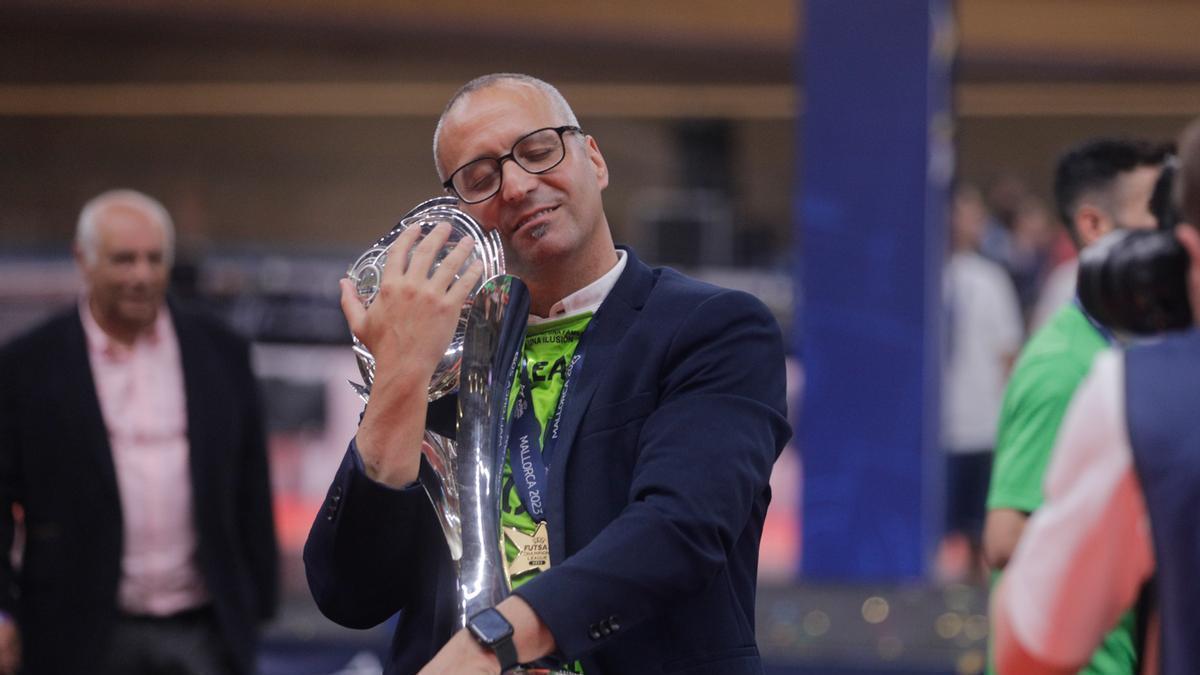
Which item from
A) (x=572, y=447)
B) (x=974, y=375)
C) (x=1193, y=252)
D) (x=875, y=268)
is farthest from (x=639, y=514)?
(x=974, y=375)

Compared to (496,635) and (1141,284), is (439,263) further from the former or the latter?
(1141,284)

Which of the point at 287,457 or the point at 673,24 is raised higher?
the point at 673,24

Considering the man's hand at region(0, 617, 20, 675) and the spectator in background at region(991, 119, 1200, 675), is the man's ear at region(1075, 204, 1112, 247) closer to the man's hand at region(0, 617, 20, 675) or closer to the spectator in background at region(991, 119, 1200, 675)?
the spectator in background at region(991, 119, 1200, 675)

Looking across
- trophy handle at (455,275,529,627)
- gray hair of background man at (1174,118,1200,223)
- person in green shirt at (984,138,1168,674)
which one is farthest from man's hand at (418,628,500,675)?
person in green shirt at (984,138,1168,674)

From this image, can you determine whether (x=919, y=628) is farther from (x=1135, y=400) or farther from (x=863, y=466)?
(x=1135, y=400)

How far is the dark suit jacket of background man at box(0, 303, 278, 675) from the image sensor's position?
3.61 metres

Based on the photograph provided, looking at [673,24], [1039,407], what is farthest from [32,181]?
[1039,407]

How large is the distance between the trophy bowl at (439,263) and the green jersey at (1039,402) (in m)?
1.08

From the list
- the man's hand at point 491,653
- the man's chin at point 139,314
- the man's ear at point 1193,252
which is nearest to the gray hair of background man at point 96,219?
the man's chin at point 139,314

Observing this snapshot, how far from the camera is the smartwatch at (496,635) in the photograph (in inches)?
58.8

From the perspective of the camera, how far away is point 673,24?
1263 centimetres

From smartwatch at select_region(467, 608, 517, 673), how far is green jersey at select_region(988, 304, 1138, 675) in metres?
1.23

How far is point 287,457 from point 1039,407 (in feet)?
19.1

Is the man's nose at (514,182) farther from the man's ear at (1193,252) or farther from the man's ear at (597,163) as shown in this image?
the man's ear at (1193,252)
